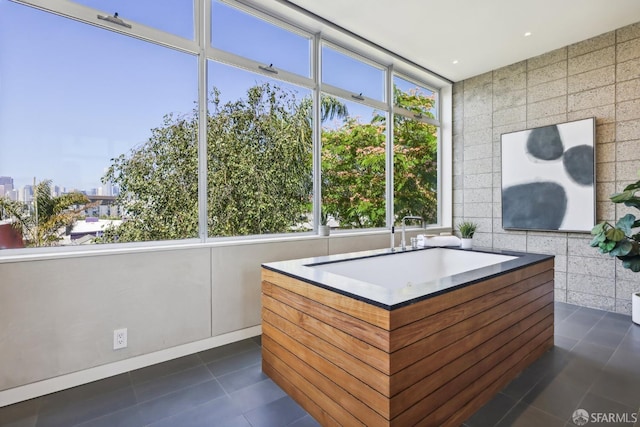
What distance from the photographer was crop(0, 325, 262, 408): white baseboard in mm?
1900

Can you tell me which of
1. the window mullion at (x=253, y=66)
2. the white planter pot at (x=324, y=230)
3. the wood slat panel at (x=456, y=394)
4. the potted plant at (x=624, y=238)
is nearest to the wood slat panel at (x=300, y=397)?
the wood slat panel at (x=456, y=394)

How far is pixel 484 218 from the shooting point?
4.57 m

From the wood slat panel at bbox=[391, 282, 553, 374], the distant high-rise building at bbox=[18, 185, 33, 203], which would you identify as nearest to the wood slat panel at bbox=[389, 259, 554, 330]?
the wood slat panel at bbox=[391, 282, 553, 374]

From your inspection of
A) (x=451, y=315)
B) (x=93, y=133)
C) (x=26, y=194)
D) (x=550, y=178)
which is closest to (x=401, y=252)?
(x=451, y=315)

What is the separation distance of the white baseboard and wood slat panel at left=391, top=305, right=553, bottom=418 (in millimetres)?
1761

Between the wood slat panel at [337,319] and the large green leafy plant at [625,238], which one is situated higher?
the large green leafy plant at [625,238]

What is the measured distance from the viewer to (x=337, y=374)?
1578mm

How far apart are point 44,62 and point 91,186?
85cm

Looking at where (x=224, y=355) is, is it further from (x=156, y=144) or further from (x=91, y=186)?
(x=156, y=144)

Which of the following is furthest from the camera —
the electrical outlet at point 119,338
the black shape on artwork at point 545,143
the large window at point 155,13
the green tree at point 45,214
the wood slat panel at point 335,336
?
the black shape on artwork at point 545,143

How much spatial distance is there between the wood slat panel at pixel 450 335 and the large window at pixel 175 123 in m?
1.98

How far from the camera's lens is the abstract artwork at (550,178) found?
140 inches

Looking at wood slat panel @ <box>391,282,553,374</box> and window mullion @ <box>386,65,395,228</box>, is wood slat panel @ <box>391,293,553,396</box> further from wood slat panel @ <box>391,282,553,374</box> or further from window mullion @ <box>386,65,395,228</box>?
window mullion @ <box>386,65,395,228</box>

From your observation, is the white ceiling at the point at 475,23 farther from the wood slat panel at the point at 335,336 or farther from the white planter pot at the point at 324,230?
the wood slat panel at the point at 335,336
